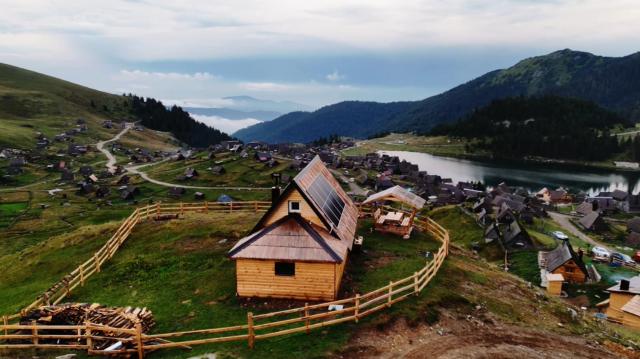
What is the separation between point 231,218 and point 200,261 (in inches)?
439

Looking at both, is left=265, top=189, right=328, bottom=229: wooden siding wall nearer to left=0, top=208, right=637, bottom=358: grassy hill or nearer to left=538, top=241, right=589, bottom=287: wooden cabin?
left=0, top=208, right=637, bottom=358: grassy hill

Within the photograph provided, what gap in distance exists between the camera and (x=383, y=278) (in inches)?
1137

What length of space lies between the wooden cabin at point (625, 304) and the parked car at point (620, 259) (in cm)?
2517

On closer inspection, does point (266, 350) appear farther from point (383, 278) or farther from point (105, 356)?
point (383, 278)

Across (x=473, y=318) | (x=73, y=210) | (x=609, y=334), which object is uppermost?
(x=473, y=318)

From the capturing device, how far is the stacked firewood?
22.9 meters

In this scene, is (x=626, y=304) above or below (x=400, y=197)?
below

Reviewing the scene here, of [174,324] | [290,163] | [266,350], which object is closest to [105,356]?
[174,324]

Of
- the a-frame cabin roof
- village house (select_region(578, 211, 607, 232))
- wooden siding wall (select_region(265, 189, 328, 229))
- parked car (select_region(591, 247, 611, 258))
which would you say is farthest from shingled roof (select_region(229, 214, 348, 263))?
village house (select_region(578, 211, 607, 232))

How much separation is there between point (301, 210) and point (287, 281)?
4.90 metres

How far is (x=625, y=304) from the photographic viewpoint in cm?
4959

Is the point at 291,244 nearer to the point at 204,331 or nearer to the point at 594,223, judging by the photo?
the point at 204,331

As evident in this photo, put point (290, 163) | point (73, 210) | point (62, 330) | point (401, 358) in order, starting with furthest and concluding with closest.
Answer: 1. point (290, 163)
2. point (73, 210)
3. point (62, 330)
4. point (401, 358)

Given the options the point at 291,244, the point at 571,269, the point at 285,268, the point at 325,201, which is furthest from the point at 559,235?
the point at 285,268
